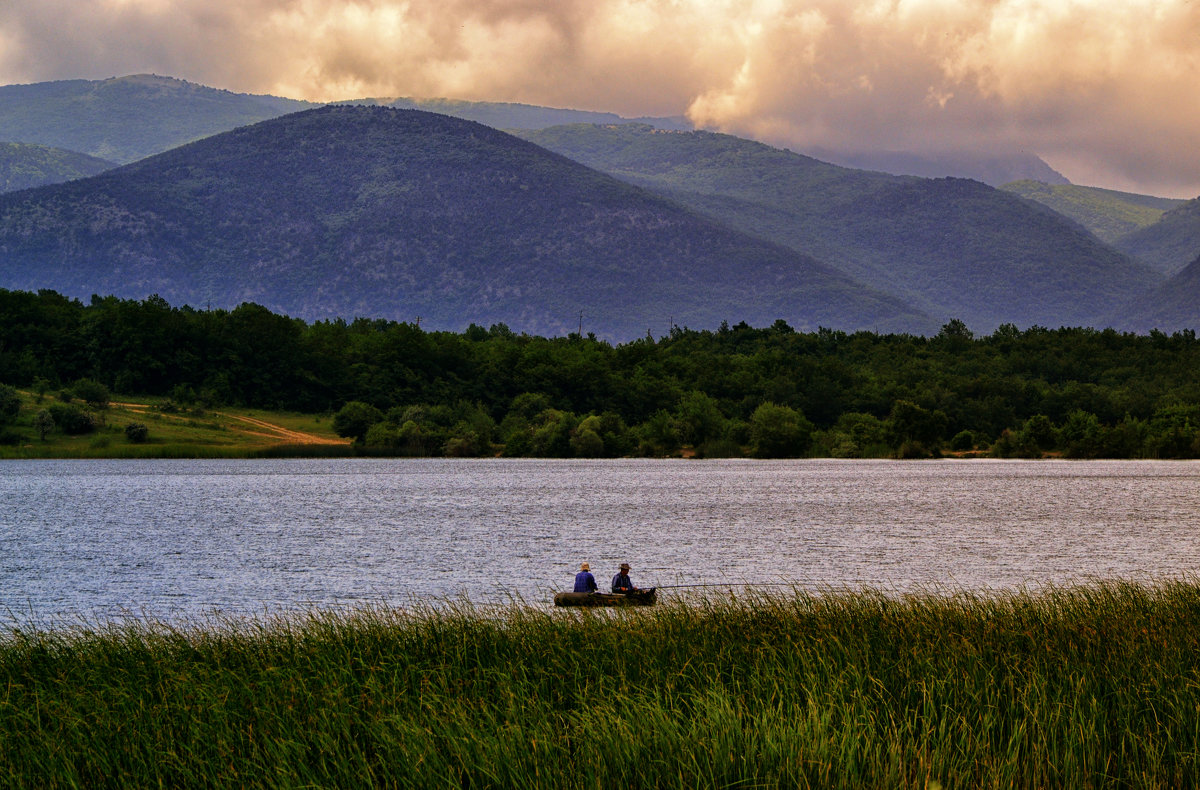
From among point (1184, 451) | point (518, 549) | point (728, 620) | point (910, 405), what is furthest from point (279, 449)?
point (728, 620)

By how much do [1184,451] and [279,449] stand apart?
122065mm

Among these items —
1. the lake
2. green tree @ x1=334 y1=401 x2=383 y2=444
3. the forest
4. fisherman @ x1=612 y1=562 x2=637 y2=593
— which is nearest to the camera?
fisherman @ x1=612 y1=562 x2=637 y2=593

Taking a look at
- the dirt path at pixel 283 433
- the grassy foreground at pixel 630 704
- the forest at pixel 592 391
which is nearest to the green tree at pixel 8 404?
the forest at pixel 592 391

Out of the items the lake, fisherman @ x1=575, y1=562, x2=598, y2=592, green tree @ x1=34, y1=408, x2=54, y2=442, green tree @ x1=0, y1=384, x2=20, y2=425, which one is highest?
green tree @ x1=0, y1=384, x2=20, y2=425

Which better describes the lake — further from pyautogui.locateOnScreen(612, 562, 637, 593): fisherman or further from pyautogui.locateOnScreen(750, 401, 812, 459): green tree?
pyautogui.locateOnScreen(750, 401, 812, 459): green tree

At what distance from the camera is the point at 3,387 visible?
146000 millimetres

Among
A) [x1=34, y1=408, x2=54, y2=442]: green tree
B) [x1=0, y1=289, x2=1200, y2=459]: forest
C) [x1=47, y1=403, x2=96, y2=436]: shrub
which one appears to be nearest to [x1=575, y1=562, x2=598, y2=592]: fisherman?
[x1=34, y1=408, x2=54, y2=442]: green tree

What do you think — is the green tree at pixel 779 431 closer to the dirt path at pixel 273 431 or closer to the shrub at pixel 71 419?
the dirt path at pixel 273 431

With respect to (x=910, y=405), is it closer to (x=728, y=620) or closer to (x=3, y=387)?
(x=3, y=387)

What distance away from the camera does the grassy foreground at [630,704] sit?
47.3ft

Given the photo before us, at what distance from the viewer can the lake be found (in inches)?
1884

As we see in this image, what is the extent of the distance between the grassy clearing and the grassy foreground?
134009 millimetres

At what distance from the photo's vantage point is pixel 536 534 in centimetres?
7162

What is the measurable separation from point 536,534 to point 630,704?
55374mm
